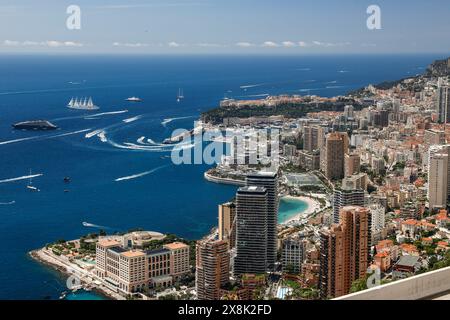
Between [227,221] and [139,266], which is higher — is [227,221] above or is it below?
above

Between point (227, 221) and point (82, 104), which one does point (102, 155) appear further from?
point (82, 104)

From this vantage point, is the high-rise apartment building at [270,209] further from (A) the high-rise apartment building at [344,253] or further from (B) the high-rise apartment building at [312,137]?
(B) the high-rise apartment building at [312,137]

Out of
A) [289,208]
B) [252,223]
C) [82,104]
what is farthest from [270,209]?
[82,104]

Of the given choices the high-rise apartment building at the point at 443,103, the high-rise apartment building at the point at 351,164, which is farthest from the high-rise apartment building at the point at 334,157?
the high-rise apartment building at the point at 443,103

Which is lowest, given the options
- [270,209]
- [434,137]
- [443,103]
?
[270,209]

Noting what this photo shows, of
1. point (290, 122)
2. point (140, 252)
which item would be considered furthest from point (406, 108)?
point (140, 252)
